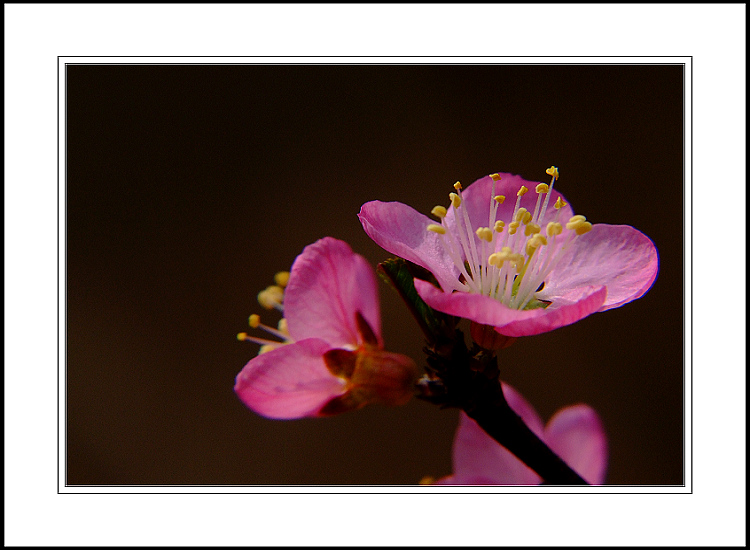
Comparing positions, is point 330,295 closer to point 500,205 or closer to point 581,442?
point 500,205

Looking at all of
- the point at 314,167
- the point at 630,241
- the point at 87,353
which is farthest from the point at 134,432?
the point at 630,241

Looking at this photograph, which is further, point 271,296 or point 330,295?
point 271,296

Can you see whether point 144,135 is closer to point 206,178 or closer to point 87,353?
point 206,178

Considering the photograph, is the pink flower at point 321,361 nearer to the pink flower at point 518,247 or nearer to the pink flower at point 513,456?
the pink flower at point 518,247

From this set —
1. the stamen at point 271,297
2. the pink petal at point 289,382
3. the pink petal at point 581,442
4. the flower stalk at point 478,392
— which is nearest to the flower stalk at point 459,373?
the flower stalk at point 478,392

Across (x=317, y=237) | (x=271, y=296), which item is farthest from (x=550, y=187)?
(x=317, y=237)

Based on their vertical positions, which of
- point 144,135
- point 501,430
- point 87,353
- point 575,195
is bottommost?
point 87,353

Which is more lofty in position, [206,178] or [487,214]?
[206,178]
